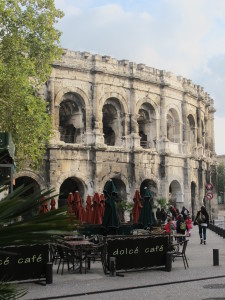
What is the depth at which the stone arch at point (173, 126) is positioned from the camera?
3481cm

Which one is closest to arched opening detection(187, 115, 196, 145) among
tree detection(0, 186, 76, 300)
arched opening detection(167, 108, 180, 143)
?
arched opening detection(167, 108, 180, 143)

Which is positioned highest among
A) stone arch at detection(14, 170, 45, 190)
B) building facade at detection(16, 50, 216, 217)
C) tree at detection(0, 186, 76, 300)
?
building facade at detection(16, 50, 216, 217)

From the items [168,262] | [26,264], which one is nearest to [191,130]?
[168,262]

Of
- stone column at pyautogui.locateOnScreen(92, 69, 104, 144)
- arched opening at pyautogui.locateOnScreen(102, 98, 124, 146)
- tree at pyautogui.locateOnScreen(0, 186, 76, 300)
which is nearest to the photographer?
tree at pyautogui.locateOnScreen(0, 186, 76, 300)

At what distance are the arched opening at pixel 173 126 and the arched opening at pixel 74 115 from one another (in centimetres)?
795

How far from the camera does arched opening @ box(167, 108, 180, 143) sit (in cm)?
3486

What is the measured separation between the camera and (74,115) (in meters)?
29.6

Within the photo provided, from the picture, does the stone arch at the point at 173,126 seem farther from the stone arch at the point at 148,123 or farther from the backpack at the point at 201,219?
the backpack at the point at 201,219

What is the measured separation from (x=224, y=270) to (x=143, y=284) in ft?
8.91

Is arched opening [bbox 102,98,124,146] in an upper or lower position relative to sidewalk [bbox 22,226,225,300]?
upper

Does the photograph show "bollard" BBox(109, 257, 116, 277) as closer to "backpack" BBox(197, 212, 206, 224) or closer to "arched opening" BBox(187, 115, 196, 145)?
"backpack" BBox(197, 212, 206, 224)

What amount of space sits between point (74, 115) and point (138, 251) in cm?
1922

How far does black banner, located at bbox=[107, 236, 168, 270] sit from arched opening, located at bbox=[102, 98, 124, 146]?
19.3m

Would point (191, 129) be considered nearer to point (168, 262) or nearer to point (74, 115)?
point (74, 115)
